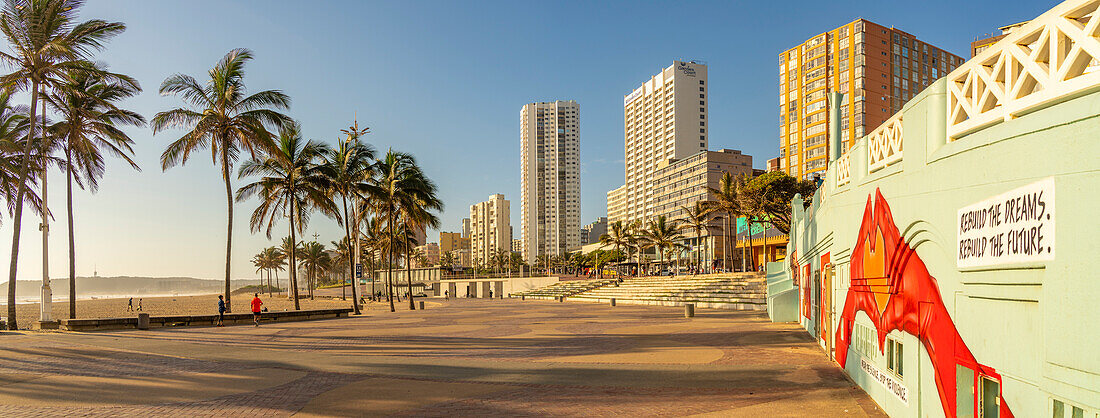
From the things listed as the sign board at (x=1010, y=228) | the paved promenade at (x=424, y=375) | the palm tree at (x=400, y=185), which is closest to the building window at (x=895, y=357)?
the paved promenade at (x=424, y=375)

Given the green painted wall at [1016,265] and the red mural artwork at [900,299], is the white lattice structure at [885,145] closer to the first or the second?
the green painted wall at [1016,265]

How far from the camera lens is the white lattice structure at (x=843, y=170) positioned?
12219 millimetres

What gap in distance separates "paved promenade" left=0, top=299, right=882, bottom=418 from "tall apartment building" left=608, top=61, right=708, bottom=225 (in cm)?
13140

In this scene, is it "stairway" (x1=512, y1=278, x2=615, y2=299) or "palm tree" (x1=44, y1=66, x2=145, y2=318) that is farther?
"stairway" (x1=512, y1=278, x2=615, y2=299)

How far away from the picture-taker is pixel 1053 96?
4844mm

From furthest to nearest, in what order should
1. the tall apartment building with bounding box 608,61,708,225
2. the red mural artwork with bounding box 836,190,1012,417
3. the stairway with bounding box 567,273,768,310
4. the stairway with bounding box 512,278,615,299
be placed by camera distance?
the tall apartment building with bounding box 608,61,708,225
the stairway with bounding box 512,278,615,299
the stairway with bounding box 567,273,768,310
the red mural artwork with bounding box 836,190,1012,417

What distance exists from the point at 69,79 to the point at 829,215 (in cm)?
2600

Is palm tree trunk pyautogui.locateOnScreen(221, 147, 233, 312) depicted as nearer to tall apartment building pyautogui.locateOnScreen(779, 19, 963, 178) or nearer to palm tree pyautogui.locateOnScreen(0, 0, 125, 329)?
palm tree pyautogui.locateOnScreen(0, 0, 125, 329)

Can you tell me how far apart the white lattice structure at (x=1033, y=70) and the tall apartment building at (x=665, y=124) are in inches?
5602

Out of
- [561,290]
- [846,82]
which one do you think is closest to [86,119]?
[561,290]

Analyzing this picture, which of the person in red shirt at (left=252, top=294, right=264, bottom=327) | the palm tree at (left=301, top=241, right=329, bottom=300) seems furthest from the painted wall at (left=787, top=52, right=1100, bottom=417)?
the palm tree at (left=301, top=241, right=329, bottom=300)

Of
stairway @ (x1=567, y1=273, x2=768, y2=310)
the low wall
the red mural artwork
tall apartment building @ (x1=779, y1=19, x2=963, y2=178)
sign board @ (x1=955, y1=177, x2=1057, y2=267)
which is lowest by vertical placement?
stairway @ (x1=567, y1=273, x2=768, y2=310)

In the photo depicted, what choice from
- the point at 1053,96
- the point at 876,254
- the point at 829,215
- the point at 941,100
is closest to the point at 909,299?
the point at 876,254

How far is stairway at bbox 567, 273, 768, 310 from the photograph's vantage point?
36312 millimetres
